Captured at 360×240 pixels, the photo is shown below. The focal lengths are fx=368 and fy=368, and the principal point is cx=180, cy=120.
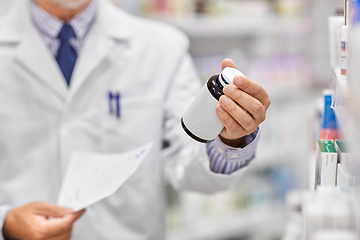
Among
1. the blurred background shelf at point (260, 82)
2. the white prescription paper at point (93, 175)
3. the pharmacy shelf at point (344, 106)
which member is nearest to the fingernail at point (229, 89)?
the pharmacy shelf at point (344, 106)

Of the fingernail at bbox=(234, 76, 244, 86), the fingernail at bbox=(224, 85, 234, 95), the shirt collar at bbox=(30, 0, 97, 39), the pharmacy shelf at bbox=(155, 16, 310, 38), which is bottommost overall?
the fingernail at bbox=(224, 85, 234, 95)

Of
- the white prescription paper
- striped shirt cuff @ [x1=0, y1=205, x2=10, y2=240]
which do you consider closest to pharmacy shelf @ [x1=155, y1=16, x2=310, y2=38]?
the white prescription paper

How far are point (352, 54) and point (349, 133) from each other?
0.37ft

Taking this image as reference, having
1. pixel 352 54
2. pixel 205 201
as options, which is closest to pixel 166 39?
pixel 352 54

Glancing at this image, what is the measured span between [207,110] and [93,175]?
0.44 metres

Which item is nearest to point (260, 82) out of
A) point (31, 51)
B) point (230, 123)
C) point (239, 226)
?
point (239, 226)

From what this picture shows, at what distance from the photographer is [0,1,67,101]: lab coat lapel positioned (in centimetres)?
122

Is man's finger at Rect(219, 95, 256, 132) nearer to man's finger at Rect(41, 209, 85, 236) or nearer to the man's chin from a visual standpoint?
man's finger at Rect(41, 209, 85, 236)

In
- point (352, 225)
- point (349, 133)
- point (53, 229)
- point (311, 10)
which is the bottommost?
point (53, 229)

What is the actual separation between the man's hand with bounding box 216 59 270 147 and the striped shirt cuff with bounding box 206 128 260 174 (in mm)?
138

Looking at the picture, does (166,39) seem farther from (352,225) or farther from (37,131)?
(352,225)

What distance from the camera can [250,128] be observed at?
31.1 inches

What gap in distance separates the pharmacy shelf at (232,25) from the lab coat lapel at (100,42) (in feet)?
2.50

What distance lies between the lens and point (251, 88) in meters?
0.74
